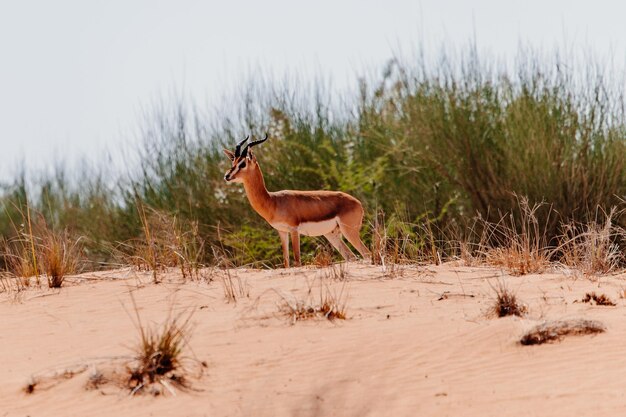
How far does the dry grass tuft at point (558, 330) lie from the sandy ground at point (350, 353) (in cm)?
7

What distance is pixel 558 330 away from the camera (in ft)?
24.4

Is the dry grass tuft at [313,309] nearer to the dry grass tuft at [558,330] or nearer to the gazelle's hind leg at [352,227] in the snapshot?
the dry grass tuft at [558,330]

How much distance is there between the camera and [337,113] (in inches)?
721

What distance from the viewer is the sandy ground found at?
6492 mm

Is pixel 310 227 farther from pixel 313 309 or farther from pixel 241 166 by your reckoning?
pixel 313 309

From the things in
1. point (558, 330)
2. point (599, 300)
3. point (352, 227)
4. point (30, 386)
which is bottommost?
point (30, 386)

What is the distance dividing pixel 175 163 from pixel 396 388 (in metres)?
12.7

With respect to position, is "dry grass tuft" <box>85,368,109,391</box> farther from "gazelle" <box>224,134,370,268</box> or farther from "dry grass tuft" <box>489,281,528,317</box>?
"gazelle" <box>224,134,370,268</box>

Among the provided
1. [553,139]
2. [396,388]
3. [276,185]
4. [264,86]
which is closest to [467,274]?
[396,388]

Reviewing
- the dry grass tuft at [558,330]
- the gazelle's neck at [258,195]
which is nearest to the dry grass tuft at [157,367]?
the dry grass tuft at [558,330]

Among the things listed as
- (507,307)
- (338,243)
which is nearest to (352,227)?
(338,243)

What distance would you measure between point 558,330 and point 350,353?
5.03 ft

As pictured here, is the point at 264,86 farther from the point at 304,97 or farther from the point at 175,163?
the point at 175,163

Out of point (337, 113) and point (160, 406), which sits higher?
point (337, 113)
